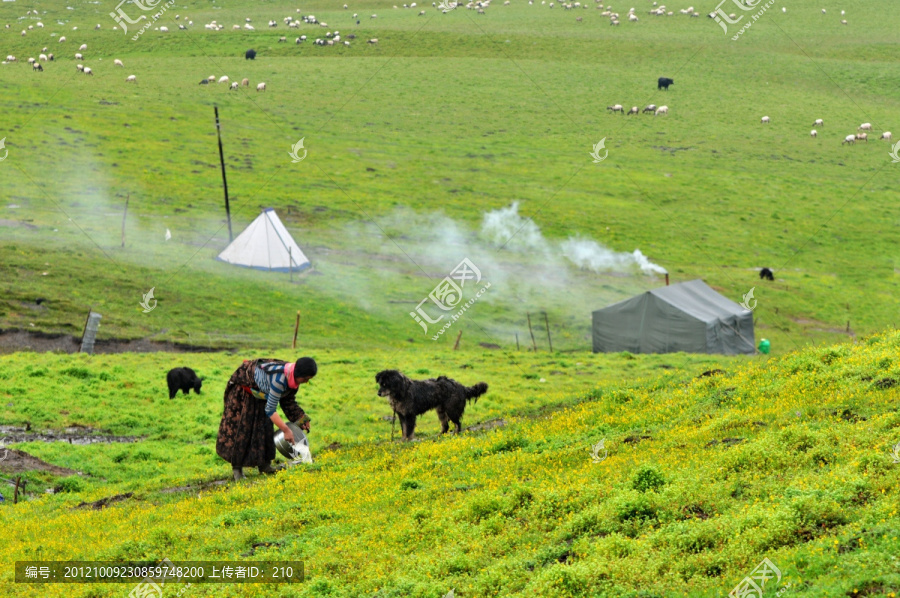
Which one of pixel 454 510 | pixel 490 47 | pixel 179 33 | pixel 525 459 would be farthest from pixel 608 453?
pixel 179 33

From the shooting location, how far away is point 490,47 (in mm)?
A: 126688

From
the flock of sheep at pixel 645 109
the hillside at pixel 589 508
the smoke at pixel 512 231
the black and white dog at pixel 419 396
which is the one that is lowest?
the smoke at pixel 512 231

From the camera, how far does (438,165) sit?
83188mm

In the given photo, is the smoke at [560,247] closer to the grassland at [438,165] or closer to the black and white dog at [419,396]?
the grassland at [438,165]

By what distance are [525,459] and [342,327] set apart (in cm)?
2998

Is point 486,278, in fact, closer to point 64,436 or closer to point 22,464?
point 64,436

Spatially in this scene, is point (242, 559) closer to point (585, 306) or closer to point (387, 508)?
point (387, 508)

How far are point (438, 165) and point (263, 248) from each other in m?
34.6

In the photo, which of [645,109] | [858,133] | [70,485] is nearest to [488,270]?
[70,485]

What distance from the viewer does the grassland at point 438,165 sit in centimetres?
4759

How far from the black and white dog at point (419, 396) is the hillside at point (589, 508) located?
1317mm

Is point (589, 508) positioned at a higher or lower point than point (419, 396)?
higher

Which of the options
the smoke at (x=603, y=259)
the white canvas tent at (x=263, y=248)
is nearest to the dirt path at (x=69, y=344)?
the white canvas tent at (x=263, y=248)

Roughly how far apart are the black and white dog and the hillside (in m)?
1.32
